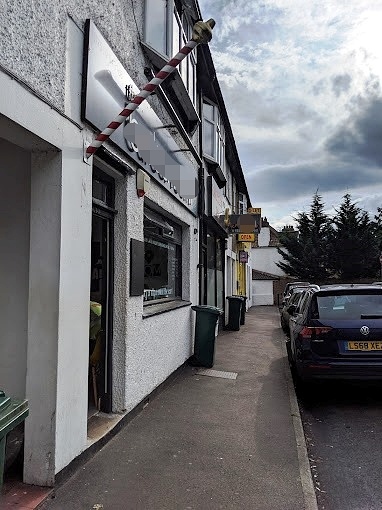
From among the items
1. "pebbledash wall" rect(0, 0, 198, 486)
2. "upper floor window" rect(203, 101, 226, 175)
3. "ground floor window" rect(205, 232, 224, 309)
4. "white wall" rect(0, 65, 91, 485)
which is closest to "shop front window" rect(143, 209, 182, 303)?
"pebbledash wall" rect(0, 0, 198, 486)

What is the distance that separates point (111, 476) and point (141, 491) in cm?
35

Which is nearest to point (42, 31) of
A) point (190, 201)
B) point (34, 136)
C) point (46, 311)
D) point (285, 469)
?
point (34, 136)

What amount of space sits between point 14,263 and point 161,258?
3713 mm

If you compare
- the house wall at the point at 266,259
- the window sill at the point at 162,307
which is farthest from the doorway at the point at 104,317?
the house wall at the point at 266,259

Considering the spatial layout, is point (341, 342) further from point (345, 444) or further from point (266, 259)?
point (266, 259)

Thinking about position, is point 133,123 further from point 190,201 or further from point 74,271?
point 190,201

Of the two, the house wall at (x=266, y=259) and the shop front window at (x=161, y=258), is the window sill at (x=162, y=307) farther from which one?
the house wall at (x=266, y=259)

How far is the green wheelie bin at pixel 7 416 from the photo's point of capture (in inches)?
88.3

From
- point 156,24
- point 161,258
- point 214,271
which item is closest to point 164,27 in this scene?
point 156,24

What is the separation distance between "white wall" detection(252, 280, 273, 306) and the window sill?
83.2 ft

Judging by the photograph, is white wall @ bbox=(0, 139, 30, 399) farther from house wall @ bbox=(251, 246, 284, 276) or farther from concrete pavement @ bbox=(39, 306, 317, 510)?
house wall @ bbox=(251, 246, 284, 276)

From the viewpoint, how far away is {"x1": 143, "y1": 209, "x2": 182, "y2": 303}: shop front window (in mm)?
6484

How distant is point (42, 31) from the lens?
10.4 feet

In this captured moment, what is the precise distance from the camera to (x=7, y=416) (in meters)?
2.29
